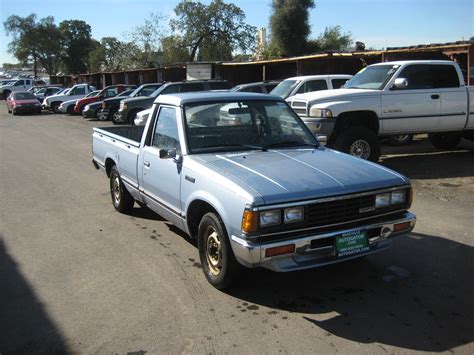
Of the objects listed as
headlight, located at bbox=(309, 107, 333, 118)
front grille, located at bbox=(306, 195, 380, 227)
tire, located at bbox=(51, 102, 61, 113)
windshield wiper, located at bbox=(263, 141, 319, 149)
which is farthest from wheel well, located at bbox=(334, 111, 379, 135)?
tire, located at bbox=(51, 102, 61, 113)

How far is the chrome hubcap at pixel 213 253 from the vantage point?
4.22m

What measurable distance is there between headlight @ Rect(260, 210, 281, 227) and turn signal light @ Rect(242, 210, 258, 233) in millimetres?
52

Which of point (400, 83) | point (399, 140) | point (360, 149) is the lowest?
point (399, 140)

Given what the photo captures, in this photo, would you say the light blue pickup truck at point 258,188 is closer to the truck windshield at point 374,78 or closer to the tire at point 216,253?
the tire at point 216,253

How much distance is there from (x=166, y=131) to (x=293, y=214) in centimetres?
207

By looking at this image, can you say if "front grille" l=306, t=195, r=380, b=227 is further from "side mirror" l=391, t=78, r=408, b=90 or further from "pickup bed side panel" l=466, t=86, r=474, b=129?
"pickup bed side panel" l=466, t=86, r=474, b=129

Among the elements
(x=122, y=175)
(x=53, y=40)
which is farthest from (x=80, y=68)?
(x=122, y=175)

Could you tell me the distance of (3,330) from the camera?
12.3ft

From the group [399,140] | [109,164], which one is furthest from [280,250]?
[399,140]

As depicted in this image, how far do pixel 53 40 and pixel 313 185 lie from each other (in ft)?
313

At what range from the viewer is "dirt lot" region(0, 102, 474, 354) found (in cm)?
348

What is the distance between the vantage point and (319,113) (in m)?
9.18

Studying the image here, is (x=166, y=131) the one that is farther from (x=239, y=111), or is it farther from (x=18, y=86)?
(x=18, y=86)

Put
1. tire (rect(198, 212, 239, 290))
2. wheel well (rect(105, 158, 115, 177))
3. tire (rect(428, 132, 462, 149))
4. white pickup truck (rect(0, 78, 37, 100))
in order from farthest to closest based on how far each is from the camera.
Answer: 1. white pickup truck (rect(0, 78, 37, 100))
2. tire (rect(428, 132, 462, 149))
3. wheel well (rect(105, 158, 115, 177))
4. tire (rect(198, 212, 239, 290))
